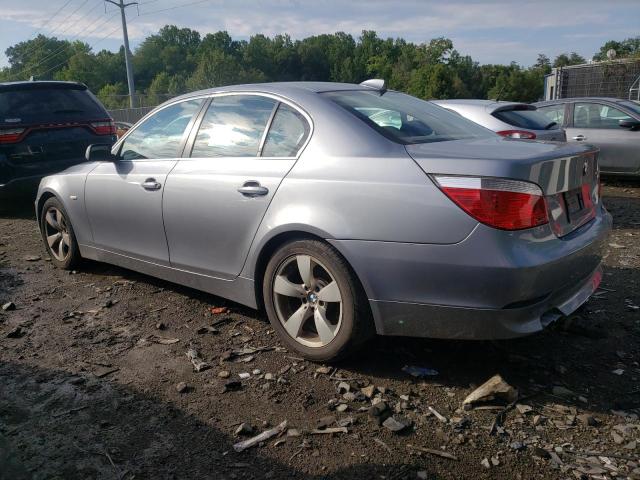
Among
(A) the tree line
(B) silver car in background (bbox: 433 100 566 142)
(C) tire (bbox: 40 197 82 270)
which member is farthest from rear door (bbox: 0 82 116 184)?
(A) the tree line

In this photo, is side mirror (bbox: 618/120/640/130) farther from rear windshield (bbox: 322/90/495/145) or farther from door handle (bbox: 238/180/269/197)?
door handle (bbox: 238/180/269/197)

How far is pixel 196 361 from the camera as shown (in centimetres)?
348

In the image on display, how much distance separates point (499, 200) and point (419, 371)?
1.13m

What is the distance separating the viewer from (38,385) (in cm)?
323

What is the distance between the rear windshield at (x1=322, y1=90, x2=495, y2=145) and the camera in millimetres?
3301

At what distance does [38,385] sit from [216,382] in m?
1.02

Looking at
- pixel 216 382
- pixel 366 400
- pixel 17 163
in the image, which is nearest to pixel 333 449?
pixel 366 400

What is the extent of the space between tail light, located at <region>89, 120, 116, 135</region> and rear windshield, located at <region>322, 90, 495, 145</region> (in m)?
5.59

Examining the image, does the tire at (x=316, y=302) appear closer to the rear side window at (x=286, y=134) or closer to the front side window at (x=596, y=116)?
the rear side window at (x=286, y=134)

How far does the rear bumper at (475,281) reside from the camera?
2668 mm

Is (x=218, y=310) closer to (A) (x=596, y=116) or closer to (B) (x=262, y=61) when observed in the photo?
(A) (x=596, y=116)

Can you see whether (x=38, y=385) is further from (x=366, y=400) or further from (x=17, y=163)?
(x=17, y=163)

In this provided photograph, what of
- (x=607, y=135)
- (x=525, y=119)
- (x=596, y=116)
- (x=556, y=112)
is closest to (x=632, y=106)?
(x=596, y=116)

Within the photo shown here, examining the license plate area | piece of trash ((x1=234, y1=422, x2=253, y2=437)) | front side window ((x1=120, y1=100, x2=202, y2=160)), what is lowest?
piece of trash ((x1=234, y1=422, x2=253, y2=437))
